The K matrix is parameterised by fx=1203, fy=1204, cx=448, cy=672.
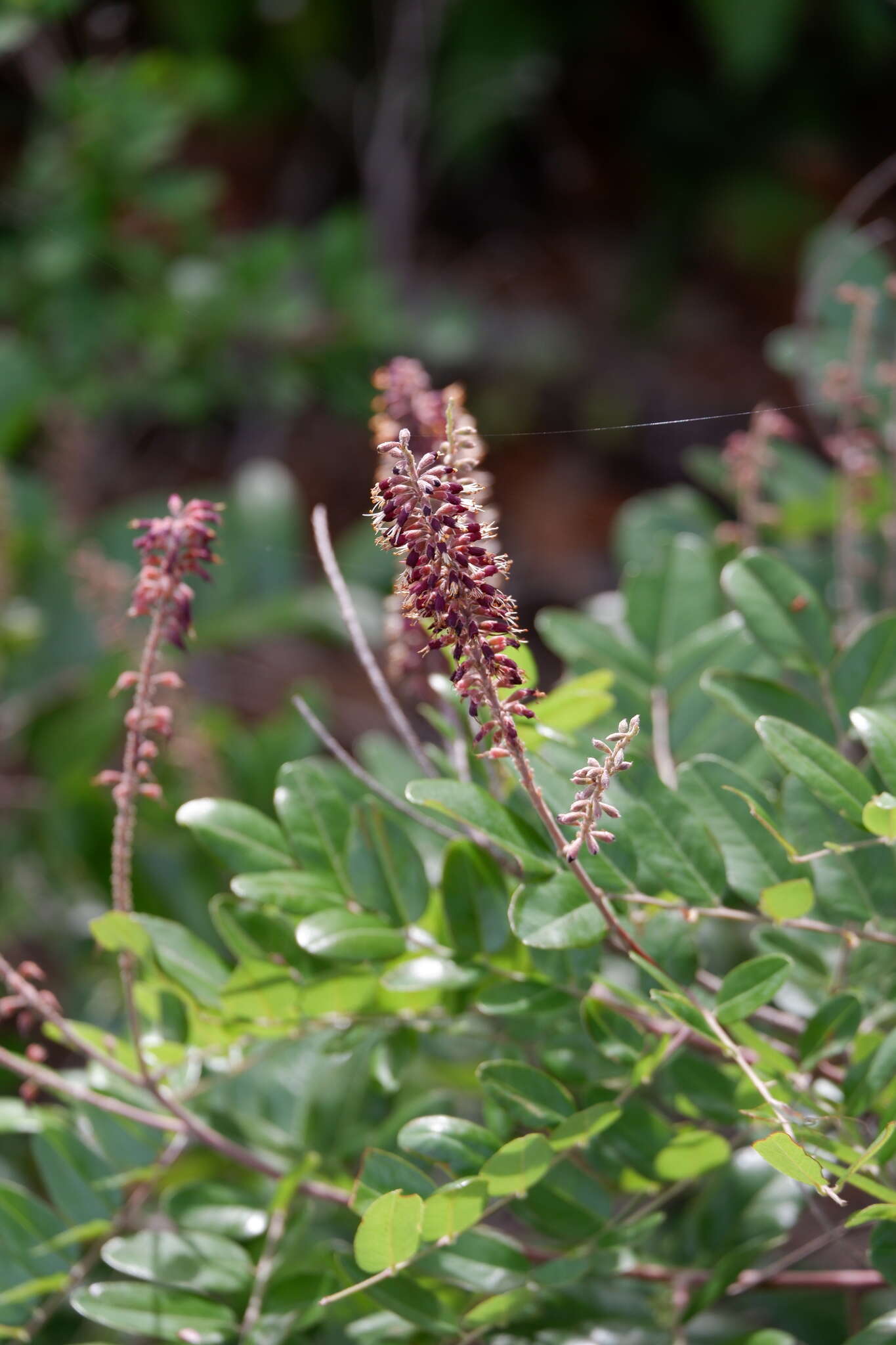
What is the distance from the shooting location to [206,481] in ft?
8.61

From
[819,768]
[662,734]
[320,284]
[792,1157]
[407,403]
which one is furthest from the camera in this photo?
[320,284]

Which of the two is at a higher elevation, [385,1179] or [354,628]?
[354,628]

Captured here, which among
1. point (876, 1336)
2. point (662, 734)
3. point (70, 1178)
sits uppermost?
point (662, 734)

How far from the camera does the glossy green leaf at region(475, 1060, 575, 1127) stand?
536 mm

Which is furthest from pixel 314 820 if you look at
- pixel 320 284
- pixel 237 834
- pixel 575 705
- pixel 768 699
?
pixel 320 284

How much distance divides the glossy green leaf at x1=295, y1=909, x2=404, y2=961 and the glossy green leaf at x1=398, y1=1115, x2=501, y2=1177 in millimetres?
83

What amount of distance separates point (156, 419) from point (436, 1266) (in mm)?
2175

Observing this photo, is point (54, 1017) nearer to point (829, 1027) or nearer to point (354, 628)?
point (354, 628)

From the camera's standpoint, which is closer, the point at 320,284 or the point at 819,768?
the point at 819,768

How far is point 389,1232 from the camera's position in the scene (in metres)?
0.48

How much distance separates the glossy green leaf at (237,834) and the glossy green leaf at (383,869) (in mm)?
38

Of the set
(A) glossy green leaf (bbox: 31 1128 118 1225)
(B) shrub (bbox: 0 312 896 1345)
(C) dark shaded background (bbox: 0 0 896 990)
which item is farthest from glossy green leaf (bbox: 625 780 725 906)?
(C) dark shaded background (bbox: 0 0 896 990)

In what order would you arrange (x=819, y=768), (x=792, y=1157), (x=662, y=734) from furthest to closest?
1. (x=662, y=734)
2. (x=819, y=768)
3. (x=792, y=1157)

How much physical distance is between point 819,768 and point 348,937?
0.23m
